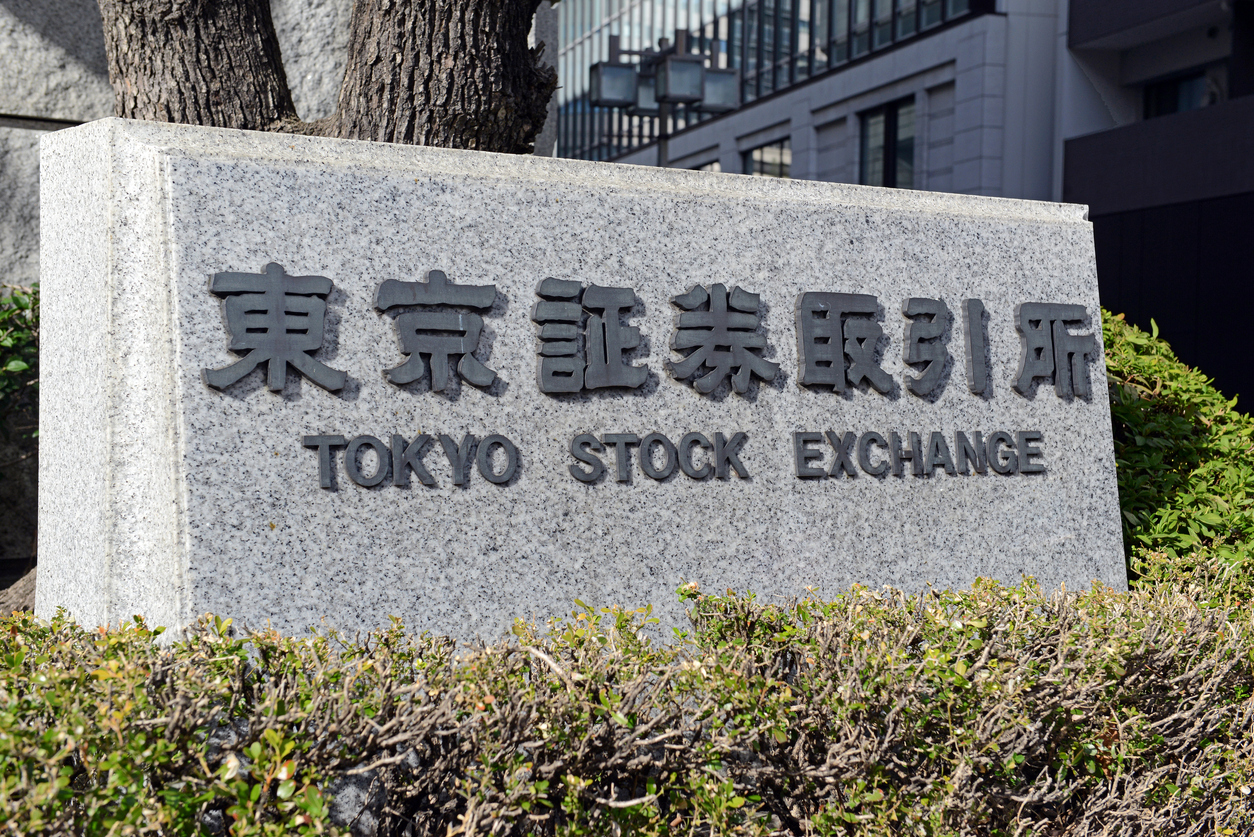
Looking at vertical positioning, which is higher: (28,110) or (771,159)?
(771,159)

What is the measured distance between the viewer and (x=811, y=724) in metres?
2.43

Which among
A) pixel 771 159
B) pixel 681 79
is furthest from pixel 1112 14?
pixel 771 159

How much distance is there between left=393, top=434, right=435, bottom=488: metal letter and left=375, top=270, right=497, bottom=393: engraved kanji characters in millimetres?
168

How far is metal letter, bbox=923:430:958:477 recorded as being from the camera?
3.92 meters

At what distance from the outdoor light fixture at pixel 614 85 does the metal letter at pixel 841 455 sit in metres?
10.3

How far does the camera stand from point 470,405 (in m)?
3.23

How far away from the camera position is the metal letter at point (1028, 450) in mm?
4113

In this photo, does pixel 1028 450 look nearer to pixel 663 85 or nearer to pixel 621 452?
pixel 621 452

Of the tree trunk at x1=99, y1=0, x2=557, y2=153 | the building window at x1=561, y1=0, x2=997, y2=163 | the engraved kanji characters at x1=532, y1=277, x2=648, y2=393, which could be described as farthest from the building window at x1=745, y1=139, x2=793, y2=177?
the engraved kanji characters at x1=532, y1=277, x2=648, y2=393

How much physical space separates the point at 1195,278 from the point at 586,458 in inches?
469

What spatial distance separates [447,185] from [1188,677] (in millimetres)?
2464

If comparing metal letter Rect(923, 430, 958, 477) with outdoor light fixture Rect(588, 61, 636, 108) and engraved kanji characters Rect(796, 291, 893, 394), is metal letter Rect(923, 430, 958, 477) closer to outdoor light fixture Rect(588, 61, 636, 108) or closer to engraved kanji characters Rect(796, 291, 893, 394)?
engraved kanji characters Rect(796, 291, 893, 394)

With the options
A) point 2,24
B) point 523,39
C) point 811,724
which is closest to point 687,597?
point 811,724

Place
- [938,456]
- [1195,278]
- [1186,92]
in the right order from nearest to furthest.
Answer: [938,456], [1195,278], [1186,92]
